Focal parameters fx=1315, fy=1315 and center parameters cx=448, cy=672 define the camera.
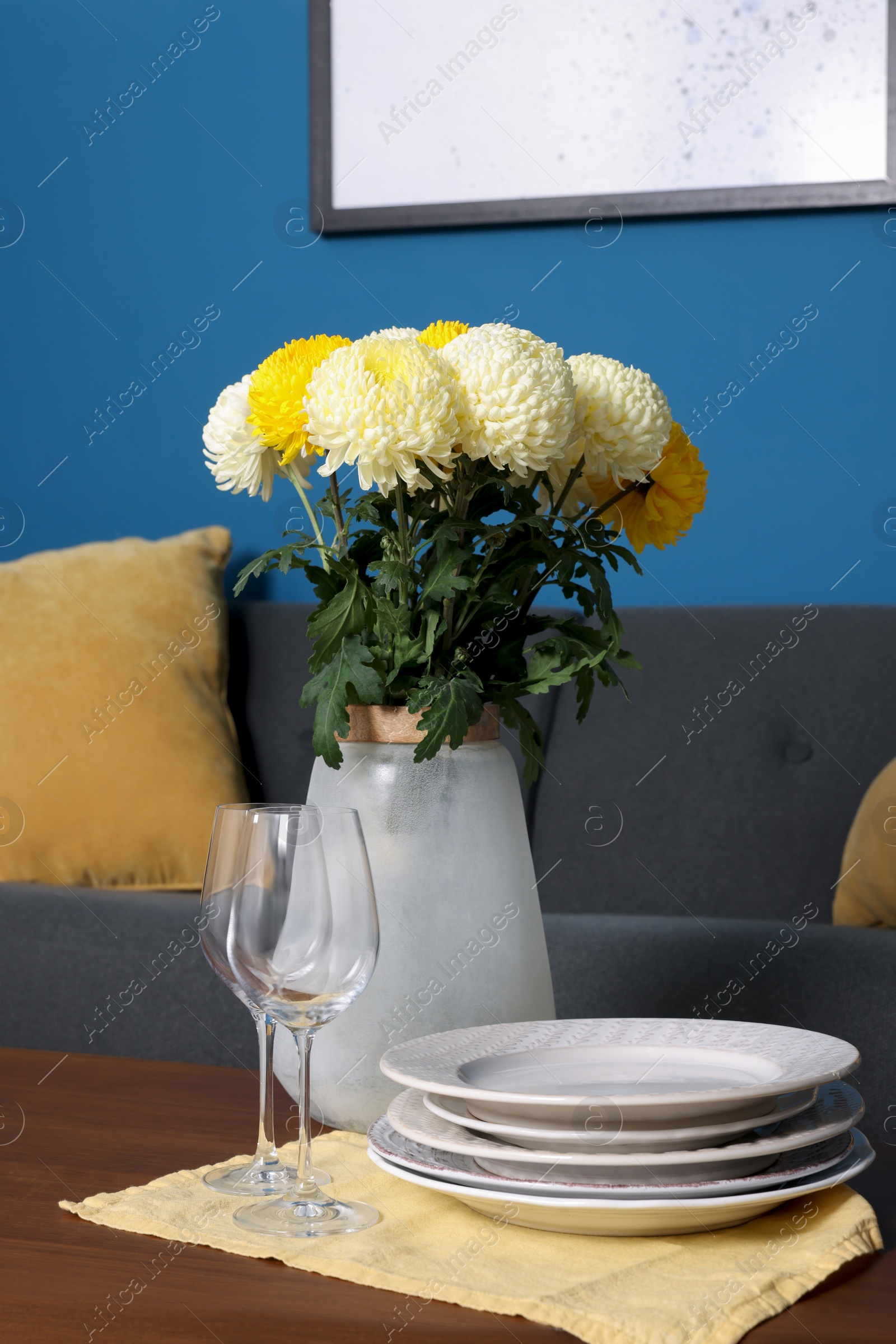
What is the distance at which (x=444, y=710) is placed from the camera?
2.35 feet

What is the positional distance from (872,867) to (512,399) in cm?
95

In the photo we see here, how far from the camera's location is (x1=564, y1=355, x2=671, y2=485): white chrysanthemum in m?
0.77

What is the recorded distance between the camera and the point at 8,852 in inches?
71.7

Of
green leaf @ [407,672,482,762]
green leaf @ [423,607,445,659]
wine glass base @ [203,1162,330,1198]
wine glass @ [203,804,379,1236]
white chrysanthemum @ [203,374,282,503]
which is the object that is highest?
white chrysanthemum @ [203,374,282,503]

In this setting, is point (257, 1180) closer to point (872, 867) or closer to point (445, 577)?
point (445, 577)

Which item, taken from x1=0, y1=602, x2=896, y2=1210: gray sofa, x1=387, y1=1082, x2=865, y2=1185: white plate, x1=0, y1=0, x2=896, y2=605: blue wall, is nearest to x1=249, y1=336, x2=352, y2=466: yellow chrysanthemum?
x1=387, y1=1082, x2=865, y2=1185: white plate

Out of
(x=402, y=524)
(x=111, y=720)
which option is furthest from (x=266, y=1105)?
(x=111, y=720)

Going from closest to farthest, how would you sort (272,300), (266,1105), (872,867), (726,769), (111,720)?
(266,1105) < (872,867) < (726,769) < (111,720) < (272,300)

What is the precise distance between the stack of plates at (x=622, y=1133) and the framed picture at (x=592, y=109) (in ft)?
5.62

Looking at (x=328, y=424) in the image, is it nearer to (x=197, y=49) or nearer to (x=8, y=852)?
(x=8, y=852)

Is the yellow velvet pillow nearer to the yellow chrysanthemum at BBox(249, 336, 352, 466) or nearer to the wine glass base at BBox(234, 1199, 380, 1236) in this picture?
the yellow chrysanthemum at BBox(249, 336, 352, 466)

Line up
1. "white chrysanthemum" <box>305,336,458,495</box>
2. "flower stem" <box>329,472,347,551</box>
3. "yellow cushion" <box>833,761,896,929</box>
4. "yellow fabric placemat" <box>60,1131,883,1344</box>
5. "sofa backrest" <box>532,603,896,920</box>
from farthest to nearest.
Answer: "sofa backrest" <box>532,603,896,920</box> → "yellow cushion" <box>833,761,896,929</box> → "flower stem" <box>329,472,347,551</box> → "white chrysanthemum" <box>305,336,458,495</box> → "yellow fabric placemat" <box>60,1131,883,1344</box>

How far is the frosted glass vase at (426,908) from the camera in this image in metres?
0.71

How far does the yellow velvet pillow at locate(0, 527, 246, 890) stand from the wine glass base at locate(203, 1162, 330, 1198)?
125cm
